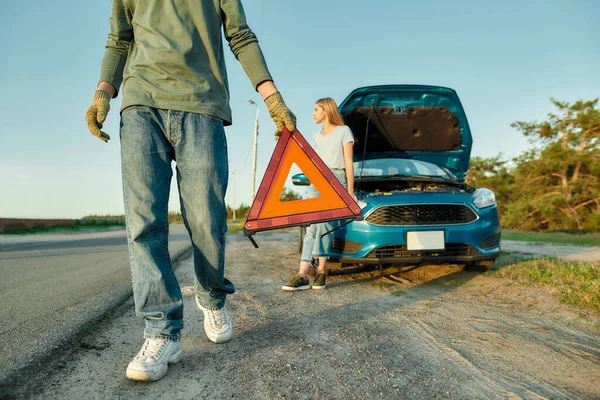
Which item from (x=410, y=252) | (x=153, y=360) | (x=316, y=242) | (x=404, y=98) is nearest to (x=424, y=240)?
(x=410, y=252)

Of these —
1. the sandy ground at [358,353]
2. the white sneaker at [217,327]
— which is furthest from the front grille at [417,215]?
the white sneaker at [217,327]

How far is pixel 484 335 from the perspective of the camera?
7.14ft

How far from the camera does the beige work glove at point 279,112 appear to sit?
1.98 metres

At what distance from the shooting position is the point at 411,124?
17.1 feet

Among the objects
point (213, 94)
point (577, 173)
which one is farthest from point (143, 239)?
point (577, 173)

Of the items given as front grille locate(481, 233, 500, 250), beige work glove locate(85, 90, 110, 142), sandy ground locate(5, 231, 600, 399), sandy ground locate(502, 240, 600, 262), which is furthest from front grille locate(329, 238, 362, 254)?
sandy ground locate(502, 240, 600, 262)

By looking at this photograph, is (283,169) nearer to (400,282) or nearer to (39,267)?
(400,282)

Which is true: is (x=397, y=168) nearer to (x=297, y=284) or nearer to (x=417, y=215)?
(x=417, y=215)

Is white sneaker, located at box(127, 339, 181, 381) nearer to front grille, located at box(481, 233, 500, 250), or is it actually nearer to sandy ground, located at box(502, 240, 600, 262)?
front grille, located at box(481, 233, 500, 250)

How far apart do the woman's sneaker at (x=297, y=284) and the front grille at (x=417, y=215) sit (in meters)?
0.84

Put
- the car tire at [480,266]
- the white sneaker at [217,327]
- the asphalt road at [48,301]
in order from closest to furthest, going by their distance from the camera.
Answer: the asphalt road at [48,301] < the white sneaker at [217,327] < the car tire at [480,266]

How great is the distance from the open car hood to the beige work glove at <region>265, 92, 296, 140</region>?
2.86m

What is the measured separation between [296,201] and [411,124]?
3478 mm

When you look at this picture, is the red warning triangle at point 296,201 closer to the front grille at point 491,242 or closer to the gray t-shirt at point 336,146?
the gray t-shirt at point 336,146
